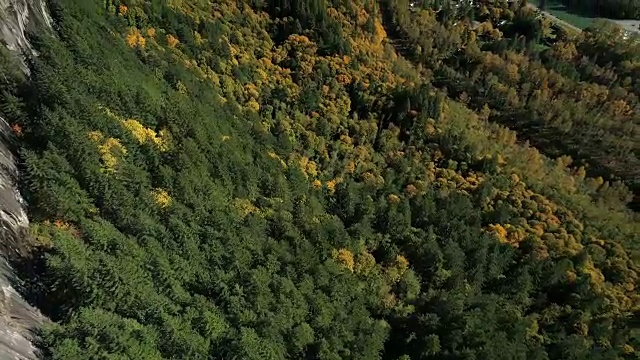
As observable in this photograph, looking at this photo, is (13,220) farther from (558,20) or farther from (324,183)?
(558,20)

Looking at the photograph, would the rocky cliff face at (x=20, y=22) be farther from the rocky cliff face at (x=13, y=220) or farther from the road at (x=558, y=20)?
the road at (x=558, y=20)

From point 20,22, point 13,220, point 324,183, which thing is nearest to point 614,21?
point 324,183

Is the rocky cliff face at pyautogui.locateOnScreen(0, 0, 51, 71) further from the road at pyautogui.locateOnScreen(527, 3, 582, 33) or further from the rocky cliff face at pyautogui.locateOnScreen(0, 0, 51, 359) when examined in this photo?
the road at pyautogui.locateOnScreen(527, 3, 582, 33)

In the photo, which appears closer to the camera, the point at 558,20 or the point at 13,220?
the point at 13,220

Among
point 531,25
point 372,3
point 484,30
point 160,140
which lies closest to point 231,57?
point 160,140

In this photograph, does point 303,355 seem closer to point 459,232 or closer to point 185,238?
point 185,238

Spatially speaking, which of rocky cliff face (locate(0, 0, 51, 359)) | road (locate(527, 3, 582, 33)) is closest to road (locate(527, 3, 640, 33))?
road (locate(527, 3, 582, 33))
